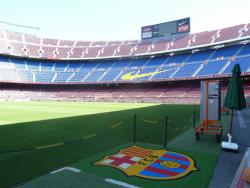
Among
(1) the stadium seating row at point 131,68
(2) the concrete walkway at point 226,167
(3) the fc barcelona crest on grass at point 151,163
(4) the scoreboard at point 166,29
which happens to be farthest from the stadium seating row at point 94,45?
(3) the fc barcelona crest on grass at point 151,163

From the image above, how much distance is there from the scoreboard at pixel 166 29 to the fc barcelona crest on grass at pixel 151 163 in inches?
2171

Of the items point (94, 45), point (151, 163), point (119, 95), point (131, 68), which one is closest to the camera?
point (151, 163)

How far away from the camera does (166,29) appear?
58.8m

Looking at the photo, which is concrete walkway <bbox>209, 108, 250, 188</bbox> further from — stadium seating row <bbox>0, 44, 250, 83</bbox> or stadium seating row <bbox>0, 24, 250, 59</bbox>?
stadium seating row <bbox>0, 24, 250, 59</bbox>

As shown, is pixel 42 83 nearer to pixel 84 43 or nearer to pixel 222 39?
pixel 84 43

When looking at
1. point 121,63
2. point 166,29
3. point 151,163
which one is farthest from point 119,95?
point 151,163

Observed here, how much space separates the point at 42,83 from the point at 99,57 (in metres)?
18.4

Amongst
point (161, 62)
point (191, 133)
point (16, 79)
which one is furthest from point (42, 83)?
point (191, 133)

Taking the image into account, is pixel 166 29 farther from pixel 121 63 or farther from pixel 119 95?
pixel 119 95

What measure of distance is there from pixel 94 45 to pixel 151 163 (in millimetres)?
67382

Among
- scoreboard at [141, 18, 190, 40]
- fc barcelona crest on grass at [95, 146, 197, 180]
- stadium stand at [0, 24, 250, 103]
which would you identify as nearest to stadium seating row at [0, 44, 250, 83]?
stadium stand at [0, 24, 250, 103]

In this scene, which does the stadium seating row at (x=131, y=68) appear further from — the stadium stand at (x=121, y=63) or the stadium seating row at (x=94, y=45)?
the stadium seating row at (x=94, y=45)

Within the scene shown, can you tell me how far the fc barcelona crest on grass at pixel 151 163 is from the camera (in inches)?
200

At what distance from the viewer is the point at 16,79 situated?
181 feet
